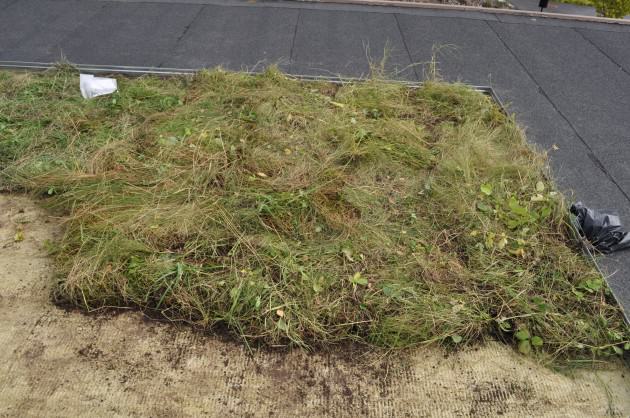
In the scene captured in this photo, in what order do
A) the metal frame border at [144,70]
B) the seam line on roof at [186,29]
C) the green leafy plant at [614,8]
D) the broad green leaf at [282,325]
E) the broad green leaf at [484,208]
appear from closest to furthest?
the broad green leaf at [282,325] → the broad green leaf at [484,208] → the metal frame border at [144,70] → the seam line on roof at [186,29] → the green leafy plant at [614,8]

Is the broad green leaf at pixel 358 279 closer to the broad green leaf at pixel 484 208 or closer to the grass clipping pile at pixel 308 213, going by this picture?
the grass clipping pile at pixel 308 213

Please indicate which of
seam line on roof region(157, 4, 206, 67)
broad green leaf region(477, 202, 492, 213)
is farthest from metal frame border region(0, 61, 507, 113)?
broad green leaf region(477, 202, 492, 213)

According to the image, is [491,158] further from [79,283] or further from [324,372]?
[79,283]

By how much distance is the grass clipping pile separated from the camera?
2.01 m

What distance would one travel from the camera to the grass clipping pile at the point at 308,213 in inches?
79.2

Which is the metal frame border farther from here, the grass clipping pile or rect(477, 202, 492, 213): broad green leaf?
rect(477, 202, 492, 213): broad green leaf

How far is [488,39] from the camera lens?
4.67 meters

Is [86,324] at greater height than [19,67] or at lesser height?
lesser

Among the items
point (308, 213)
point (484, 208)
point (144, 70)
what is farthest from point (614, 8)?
point (308, 213)

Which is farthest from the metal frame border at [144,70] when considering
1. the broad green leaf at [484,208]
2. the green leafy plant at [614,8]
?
the green leafy plant at [614,8]

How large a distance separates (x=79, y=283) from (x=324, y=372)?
1.13m

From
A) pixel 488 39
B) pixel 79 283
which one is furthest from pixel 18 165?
pixel 488 39

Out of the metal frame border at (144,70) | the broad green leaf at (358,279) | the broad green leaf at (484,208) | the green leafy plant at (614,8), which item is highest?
the metal frame border at (144,70)

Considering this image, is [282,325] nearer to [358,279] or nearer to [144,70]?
[358,279]
